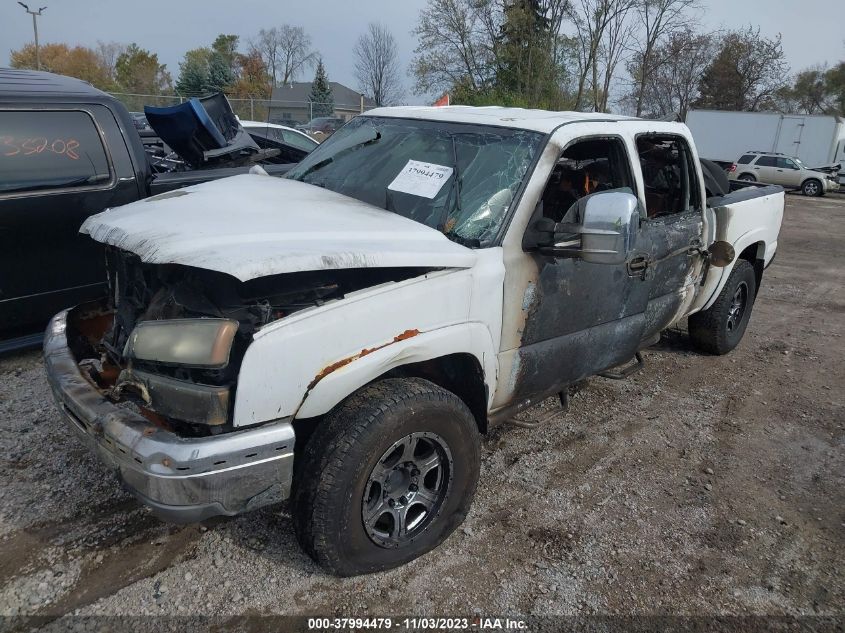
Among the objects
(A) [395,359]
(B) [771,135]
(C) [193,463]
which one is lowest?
(C) [193,463]

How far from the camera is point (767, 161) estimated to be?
25.0 m

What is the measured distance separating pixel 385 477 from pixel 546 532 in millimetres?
970

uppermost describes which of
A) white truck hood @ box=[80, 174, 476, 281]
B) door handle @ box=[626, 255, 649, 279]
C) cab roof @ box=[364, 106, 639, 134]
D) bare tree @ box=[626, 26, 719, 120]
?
bare tree @ box=[626, 26, 719, 120]

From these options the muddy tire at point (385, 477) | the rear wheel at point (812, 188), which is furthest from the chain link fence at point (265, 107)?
the muddy tire at point (385, 477)

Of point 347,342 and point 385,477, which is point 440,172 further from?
point 385,477

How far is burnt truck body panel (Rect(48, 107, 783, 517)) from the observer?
2236 mm

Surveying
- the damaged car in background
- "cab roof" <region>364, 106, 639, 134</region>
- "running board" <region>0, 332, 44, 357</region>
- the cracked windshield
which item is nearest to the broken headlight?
the cracked windshield

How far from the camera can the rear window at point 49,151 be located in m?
4.03

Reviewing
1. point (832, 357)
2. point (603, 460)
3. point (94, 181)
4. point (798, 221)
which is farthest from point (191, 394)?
point (798, 221)

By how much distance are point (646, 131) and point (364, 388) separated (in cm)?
251

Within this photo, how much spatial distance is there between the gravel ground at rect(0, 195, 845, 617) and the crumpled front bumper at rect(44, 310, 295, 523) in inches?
23.4

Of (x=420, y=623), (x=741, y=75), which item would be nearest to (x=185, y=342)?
(x=420, y=623)

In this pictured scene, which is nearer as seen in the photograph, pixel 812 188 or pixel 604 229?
pixel 604 229

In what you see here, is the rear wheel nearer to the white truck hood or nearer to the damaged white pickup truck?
the damaged white pickup truck
